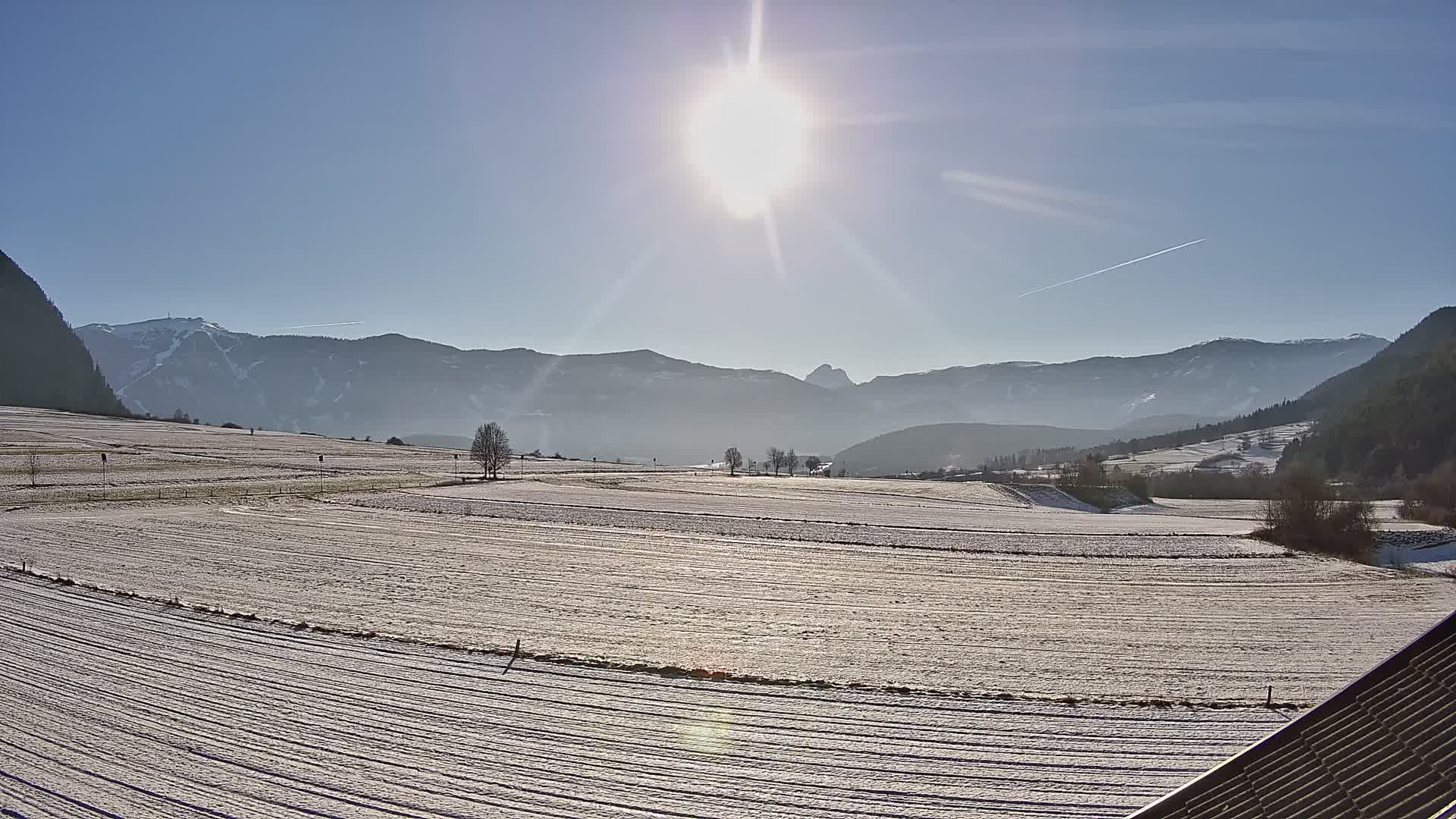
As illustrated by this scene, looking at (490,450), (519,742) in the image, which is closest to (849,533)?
(519,742)

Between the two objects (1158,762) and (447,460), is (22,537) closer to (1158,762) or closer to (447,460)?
(1158,762)

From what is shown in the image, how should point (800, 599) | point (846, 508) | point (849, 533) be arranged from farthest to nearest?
point (846, 508)
point (849, 533)
point (800, 599)

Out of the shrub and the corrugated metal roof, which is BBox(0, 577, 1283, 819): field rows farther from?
the shrub

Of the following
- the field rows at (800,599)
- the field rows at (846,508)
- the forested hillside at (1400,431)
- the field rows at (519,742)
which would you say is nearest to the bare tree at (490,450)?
the field rows at (846,508)

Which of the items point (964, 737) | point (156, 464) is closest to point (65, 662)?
point (964, 737)

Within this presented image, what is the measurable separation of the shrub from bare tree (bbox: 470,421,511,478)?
76237 millimetres

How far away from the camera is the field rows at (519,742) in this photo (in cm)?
1230

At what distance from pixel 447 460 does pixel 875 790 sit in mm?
110979

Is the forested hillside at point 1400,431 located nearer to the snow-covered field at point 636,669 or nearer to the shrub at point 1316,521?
the shrub at point 1316,521

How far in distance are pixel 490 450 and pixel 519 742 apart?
8097cm

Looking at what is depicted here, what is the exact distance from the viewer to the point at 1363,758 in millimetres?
5789

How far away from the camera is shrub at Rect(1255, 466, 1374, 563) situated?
2088 inches

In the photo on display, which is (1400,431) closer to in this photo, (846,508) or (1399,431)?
(1399,431)

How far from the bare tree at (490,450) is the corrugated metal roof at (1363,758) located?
8723 centimetres
